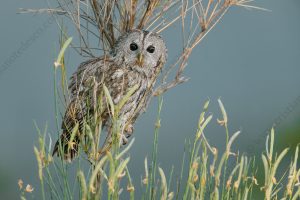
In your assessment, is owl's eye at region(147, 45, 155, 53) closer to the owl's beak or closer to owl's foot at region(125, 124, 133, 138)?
the owl's beak

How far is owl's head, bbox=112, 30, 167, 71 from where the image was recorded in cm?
223

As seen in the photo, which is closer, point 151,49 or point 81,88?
point 81,88

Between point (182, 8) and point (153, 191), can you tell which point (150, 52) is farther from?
point (153, 191)

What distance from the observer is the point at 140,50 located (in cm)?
237

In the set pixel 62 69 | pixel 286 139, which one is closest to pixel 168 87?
pixel 62 69

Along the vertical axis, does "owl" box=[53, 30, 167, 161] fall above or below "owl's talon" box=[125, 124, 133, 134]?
above

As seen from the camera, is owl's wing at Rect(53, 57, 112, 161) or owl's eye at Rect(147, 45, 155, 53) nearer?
owl's wing at Rect(53, 57, 112, 161)

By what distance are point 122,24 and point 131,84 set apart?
1.03 feet

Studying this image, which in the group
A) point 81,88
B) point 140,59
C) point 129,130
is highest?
point 140,59

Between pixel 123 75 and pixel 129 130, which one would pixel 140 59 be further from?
pixel 129 130

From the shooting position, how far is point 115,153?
1.54 meters

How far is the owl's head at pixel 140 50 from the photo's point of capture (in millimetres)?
2227

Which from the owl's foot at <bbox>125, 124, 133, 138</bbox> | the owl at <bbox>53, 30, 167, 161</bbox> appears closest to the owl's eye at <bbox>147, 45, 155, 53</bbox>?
the owl at <bbox>53, 30, 167, 161</bbox>

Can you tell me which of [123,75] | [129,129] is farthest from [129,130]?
[123,75]
